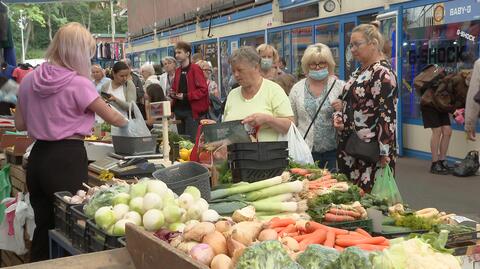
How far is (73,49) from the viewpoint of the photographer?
447cm

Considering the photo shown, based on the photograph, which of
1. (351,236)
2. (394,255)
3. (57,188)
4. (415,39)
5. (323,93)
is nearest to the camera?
(394,255)

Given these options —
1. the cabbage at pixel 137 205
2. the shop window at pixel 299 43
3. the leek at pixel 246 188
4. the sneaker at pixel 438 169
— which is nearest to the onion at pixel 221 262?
the cabbage at pixel 137 205

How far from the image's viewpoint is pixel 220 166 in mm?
4699

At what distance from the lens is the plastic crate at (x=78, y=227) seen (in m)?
3.62

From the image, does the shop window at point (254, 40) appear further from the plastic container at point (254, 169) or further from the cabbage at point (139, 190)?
the cabbage at point (139, 190)

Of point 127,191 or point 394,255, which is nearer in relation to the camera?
point 394,255

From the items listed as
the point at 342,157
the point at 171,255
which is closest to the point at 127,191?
the point at 171,255

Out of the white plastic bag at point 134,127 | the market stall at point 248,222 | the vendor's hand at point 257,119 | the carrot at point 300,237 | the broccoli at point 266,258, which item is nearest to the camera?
the broccoli at point 266,258

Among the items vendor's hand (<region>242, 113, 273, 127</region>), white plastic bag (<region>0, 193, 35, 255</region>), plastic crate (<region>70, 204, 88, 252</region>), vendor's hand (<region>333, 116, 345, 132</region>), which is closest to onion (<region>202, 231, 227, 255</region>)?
plastic crate (<region>70, 204, 88, 252</region>)

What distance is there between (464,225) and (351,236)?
2.47ft

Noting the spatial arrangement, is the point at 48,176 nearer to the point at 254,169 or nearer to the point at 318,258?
the point at 254,169

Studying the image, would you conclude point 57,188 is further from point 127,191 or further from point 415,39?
point 415,39

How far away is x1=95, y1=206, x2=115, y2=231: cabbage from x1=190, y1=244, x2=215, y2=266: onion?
76 cm

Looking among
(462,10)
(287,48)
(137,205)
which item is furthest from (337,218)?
(287,48)
